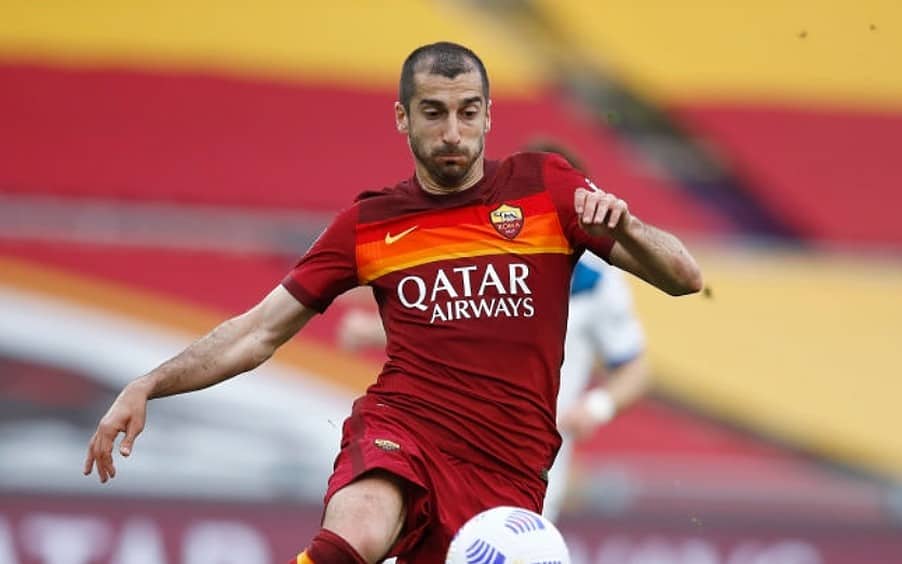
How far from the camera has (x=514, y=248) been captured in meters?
5.04

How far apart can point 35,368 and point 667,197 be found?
13.4 feet

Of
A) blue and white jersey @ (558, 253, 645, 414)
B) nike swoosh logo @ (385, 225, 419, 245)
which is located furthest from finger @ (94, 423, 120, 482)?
blue and white jersey @ (558, 253, 645, 414)

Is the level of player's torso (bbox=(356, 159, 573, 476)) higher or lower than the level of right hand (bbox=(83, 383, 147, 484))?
higher

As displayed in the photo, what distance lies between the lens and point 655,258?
4.82 meters

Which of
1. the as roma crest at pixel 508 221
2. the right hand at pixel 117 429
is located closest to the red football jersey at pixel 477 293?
the as roma crest at pixel 508 221

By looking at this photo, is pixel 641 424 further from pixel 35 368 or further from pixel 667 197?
pixel 35 368

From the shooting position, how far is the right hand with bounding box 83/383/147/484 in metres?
4.99

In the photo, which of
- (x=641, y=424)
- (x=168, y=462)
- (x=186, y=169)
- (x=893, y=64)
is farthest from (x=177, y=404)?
(x=893, y=64)

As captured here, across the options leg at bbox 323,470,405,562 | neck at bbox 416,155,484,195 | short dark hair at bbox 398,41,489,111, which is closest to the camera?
leg at bbox 323,470,405,562

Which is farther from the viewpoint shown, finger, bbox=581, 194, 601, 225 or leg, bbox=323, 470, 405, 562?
leg, bbox=323, 470, 405, 562

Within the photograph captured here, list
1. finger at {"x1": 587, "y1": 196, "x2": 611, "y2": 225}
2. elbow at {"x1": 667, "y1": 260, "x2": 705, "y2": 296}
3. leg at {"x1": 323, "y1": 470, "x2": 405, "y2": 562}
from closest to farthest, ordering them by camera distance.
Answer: finger at {"x1": 587, "y1": 196, "x2": 611, "y2": 225}, leg at {"x1": 323, "y1": 470, "x2": 405, "y2": 562}, elbow at {"x1": 667, "y1": 260, "x2": 705, "y2": 296}

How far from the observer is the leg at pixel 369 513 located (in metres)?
4.73

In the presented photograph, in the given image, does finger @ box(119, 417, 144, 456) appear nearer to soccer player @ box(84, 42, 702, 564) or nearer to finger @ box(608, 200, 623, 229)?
soccer player @ box(84, 42, 702, 564)

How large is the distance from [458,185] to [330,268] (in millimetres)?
457
